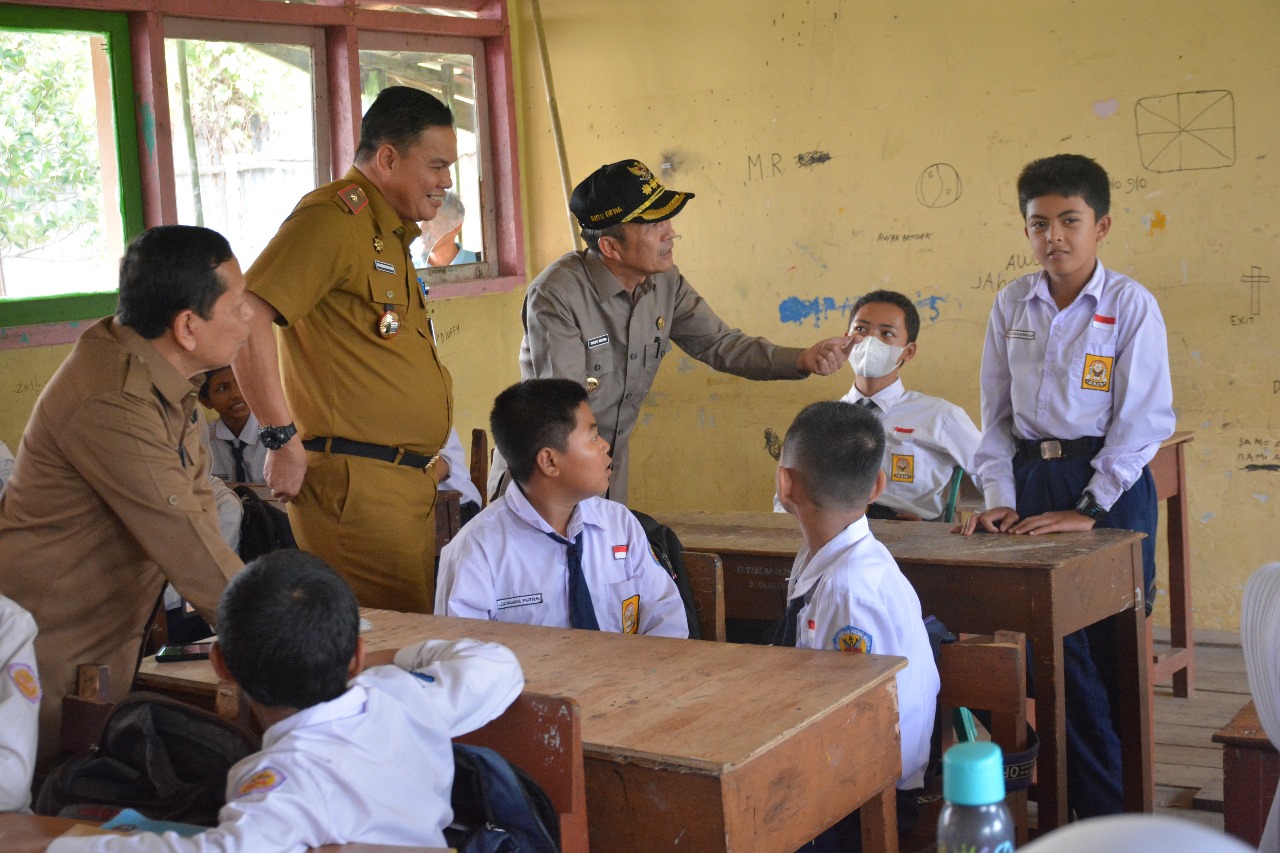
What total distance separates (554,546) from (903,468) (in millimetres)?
1486

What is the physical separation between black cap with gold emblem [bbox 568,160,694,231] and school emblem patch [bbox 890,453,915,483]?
39.0 inches

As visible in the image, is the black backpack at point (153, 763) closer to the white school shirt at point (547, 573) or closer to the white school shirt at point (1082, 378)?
the white school shirt at point (547, 573)

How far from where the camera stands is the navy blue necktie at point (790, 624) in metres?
2.27

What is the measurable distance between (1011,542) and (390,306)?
4.68ft

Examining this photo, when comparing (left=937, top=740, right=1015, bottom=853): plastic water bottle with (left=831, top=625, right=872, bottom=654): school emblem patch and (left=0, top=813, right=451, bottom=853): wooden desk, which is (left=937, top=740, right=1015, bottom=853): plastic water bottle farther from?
(left=831, top=625, right=872, bottom=654): school emblem patch

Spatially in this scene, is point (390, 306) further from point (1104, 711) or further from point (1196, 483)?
point (1196, 483)

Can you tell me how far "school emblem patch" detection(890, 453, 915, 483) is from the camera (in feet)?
12.1

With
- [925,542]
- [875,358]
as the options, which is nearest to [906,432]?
[875,358]

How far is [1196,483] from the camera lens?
4352 mm

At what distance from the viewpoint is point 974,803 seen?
89 cm

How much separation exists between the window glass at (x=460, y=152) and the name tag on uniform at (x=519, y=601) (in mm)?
3214

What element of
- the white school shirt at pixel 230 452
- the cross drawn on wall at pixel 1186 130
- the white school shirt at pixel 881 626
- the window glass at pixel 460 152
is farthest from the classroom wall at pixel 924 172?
the white school shirt at pixel 881 626

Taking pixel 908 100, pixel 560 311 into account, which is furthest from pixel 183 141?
pixel 908 100

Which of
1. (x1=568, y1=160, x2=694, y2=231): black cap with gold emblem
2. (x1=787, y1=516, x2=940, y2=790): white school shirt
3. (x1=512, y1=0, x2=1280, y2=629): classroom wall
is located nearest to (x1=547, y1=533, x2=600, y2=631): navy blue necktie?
(x1=787, y1=516, x2=940, y2=790): white school shirt
